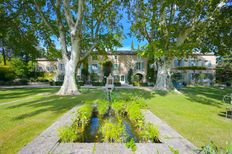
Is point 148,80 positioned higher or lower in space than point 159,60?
lower

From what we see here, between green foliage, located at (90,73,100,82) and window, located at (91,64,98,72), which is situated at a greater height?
window, located at (91,64,98,72)

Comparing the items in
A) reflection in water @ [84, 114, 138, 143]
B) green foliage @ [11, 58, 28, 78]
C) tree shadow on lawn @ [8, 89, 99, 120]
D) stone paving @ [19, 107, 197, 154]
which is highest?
green foliage @ [11, 58, 28, 78]

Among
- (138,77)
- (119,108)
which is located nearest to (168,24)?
→ (119,108)

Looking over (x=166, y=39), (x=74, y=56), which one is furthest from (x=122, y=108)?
(x=166, y=39)

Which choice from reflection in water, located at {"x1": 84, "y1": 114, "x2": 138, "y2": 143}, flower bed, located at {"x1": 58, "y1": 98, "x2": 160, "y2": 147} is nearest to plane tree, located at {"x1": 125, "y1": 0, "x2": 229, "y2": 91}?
flower bed, located at {"x1": 58, "y1": 98, "x2": 160, "y2": 147}

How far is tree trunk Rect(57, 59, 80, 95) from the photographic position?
16.6 metres

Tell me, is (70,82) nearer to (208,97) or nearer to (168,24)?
(208,97)

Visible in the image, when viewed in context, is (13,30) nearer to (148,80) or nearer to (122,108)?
(122,108)

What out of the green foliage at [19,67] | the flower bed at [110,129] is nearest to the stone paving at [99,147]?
the flower bed at [110,129]

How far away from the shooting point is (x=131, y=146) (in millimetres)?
4547

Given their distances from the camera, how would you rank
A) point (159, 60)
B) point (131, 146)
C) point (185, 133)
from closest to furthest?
Result: point (131, 146)
point (185, 133)
point (159, 60)

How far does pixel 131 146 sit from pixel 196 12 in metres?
18.5

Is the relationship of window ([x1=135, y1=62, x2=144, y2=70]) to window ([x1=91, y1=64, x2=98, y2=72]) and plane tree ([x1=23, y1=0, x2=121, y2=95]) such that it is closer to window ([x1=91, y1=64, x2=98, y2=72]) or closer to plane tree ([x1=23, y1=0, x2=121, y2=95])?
window ([x1=91, y1=64, x2=98, y2=72])

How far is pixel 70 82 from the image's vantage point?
666 inches
